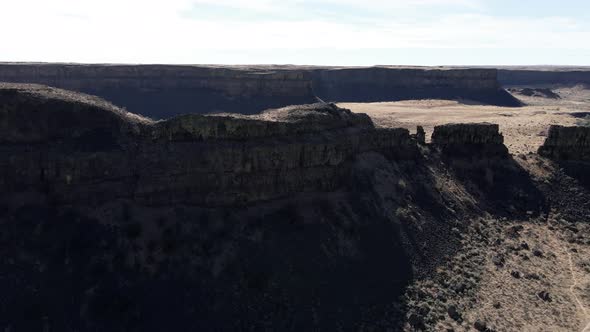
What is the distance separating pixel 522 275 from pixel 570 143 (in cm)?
2270

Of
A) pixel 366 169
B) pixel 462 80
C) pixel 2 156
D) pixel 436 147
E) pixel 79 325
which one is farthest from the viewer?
pixel 462 80

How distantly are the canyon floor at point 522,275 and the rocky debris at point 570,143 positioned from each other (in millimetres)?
1964

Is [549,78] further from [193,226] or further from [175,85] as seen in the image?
→ [193,226]

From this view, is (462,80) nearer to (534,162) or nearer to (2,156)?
(534,162)

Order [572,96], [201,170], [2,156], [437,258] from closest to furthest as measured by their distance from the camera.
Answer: [2,156] → [201,170] → [437,258] → [572,96]

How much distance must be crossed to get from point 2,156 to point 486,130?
43764mm

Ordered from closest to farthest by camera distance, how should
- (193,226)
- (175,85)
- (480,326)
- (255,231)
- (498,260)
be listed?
(480,326) → (193,226) → (255,231) → (498,260) → (175,85)

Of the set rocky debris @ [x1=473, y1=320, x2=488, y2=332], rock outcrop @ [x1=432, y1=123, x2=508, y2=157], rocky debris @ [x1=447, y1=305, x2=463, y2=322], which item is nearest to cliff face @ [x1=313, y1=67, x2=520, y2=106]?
rock outcrop @ [x1=432, y1=123, x2=508, y2=157]

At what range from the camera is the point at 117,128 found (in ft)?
123

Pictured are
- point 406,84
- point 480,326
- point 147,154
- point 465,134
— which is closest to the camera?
point 480,326

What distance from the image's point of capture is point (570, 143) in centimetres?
5666

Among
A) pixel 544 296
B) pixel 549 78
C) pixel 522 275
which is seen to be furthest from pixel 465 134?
pixel 549 78

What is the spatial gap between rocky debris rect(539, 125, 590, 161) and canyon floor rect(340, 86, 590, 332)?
77.3 inches

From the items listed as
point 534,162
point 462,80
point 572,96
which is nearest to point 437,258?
point 534,162
